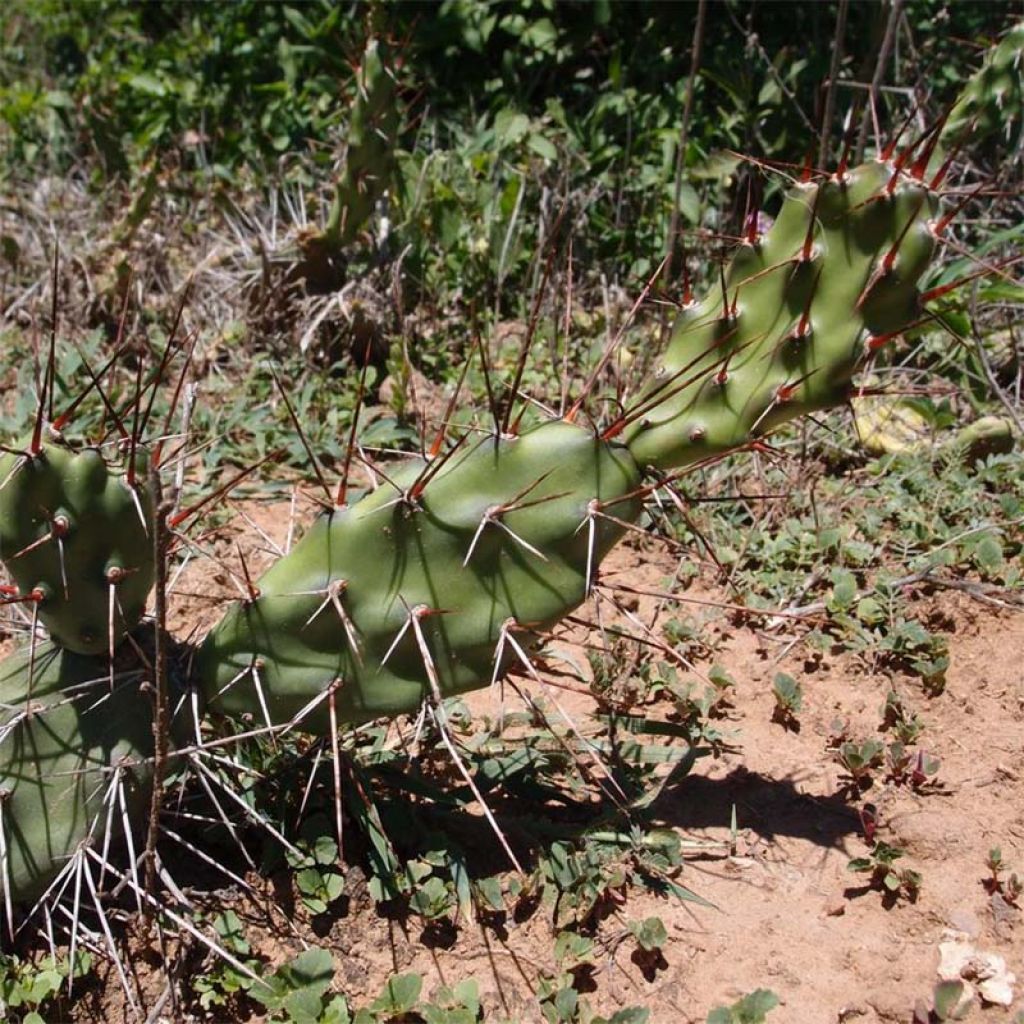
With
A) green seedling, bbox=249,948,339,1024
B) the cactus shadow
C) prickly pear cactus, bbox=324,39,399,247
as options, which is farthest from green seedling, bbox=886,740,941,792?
prickly pear cactus, bbox=324,39,399,247

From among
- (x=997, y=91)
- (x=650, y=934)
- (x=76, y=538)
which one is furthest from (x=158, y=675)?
(x=997, y=91)

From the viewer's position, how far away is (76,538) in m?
1.86

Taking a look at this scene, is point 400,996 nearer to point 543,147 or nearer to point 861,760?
point 861,760

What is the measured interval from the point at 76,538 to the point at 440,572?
55 centimetres

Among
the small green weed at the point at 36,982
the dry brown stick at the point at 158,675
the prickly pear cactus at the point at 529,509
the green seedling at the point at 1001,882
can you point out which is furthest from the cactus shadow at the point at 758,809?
the small green weed at the point at 36,982

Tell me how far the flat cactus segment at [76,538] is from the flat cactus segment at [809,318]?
0.80 meters

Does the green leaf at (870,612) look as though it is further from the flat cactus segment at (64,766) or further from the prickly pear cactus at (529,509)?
the flat cactus segment at (64,766)

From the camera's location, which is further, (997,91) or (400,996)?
(997,91)

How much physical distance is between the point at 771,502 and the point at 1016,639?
0.72 metres

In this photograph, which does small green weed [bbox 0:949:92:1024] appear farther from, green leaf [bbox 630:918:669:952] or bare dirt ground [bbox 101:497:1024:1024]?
green leaf [bbox 630:918:669:952]

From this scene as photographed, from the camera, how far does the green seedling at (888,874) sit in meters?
2.25

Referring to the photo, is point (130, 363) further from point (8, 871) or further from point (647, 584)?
point (8, 871)

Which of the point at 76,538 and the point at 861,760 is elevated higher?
the point at 76,538

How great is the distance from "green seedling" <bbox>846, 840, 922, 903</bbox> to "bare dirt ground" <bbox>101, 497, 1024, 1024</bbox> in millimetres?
17
